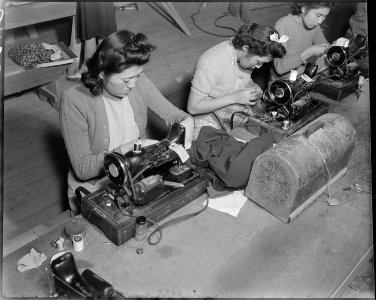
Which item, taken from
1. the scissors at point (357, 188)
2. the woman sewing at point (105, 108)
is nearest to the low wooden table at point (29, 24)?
the woman sewing at point (105, 108)

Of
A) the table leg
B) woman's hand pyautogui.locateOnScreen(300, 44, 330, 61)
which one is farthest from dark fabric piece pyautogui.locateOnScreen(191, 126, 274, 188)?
the table leg

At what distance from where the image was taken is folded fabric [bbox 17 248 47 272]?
178cm

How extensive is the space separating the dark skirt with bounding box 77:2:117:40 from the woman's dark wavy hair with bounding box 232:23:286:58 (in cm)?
225

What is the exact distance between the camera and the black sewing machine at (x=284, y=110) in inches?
109

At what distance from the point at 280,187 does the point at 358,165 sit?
2.38ft

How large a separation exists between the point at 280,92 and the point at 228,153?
2.37 feet

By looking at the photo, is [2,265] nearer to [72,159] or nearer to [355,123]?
[72,159]

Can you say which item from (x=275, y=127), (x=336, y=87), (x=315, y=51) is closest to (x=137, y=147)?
(x=275, y=127)

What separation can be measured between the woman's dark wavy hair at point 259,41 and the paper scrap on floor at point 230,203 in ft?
3.28

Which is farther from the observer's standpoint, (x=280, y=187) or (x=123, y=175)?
(x=280, y=187)

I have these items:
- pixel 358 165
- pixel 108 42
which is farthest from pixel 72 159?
pixel 358 165

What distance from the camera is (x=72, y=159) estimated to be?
2229 millimetres

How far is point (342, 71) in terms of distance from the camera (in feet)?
10.9

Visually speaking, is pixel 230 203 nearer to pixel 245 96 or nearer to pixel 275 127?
pixel 275 127
